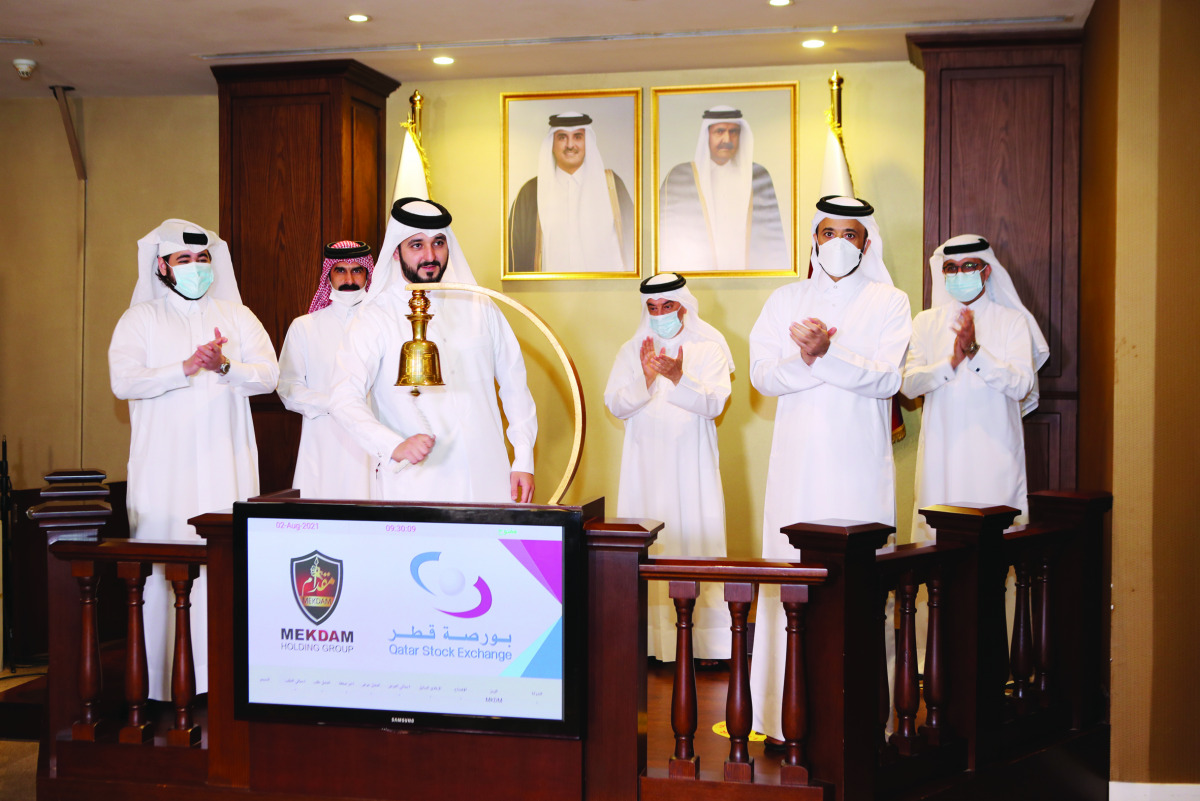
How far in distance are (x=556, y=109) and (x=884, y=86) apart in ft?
6.27

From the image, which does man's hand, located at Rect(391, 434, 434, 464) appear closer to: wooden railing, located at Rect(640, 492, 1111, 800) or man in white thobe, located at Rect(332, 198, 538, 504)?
man in white thobe, located at Rect(332, 198, 538, 504)

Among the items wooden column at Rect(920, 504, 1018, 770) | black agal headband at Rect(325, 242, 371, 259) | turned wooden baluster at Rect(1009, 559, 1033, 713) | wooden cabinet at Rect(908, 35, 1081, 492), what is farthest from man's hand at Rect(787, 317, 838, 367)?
black agal headband at Rect(325, 242, 371, 259)

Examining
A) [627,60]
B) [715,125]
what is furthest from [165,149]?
[715,125]

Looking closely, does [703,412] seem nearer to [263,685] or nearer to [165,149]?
[263,685]

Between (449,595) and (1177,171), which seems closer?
(449,595)

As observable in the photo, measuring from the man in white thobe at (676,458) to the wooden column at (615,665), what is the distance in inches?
73.0

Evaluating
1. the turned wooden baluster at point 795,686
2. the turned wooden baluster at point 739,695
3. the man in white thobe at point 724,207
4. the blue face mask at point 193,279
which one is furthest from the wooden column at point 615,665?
the man in white thobe at point 724,207

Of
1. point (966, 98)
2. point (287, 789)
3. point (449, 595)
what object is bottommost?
point (287, 789)

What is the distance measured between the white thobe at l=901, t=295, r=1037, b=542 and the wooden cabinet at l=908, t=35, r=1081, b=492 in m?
0.65

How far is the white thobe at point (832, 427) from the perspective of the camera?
3.44 meters

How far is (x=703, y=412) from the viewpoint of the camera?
4629mm

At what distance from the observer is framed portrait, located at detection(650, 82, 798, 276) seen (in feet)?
19.6

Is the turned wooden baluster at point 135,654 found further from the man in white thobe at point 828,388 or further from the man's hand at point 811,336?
the man's hand at point 811,336

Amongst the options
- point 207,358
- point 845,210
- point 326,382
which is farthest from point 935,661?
point 326,382
